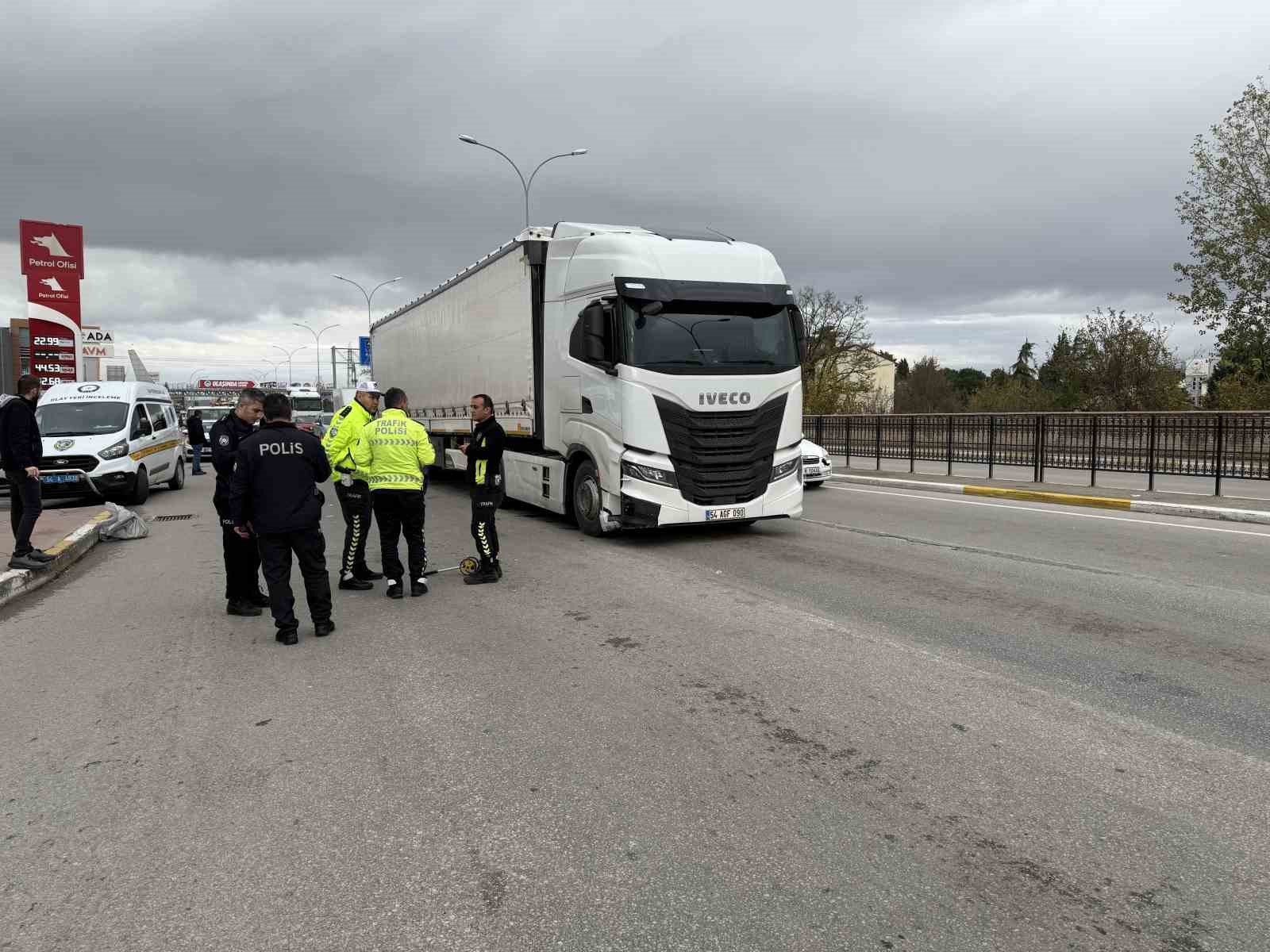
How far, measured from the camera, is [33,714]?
4.70 meters

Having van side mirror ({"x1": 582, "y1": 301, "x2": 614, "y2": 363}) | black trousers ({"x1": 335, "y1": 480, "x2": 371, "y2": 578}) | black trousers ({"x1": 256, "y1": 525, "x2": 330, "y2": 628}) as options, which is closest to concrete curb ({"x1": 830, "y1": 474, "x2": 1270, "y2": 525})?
van side mirror ({"x1": 582, "y1": 301, "x2": 614, "y2": 363})

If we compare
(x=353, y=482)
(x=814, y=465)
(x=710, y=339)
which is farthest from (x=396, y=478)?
(x=814, y=465)

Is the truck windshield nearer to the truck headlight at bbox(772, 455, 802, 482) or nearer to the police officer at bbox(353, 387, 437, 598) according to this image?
the truck headlight at bbox(772, 455, 802, 482)

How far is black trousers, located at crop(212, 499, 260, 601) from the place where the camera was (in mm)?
6797

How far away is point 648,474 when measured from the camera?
30.5 feet

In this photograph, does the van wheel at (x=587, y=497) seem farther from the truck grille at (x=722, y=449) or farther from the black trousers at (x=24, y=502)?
the black trousers at (x=24, y=502)

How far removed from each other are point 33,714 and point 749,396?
6.99 metres

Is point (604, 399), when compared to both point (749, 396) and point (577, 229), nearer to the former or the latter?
point (749, 396)

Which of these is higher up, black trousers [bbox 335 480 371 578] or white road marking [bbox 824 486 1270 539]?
black trousers [bbox 335 480 371 578]

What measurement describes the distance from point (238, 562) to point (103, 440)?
33.6 ft

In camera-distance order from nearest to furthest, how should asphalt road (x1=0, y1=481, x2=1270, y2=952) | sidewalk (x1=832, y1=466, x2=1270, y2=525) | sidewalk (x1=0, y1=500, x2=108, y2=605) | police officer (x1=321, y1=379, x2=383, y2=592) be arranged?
asphalt road (x1=0, y1=481, x2=1270, y2=952) → police officer (x1=321, y1=379, x2=383, y2=592) → sidewalk (x1=0, y1=500, x2=108, y2=605) → sidewalk (x1=832, y1=466, x2=1270, y2=525)

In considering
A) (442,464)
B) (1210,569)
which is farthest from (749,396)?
(442,464)

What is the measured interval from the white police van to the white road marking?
12.8m

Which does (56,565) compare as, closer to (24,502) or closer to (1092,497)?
(24,502)
